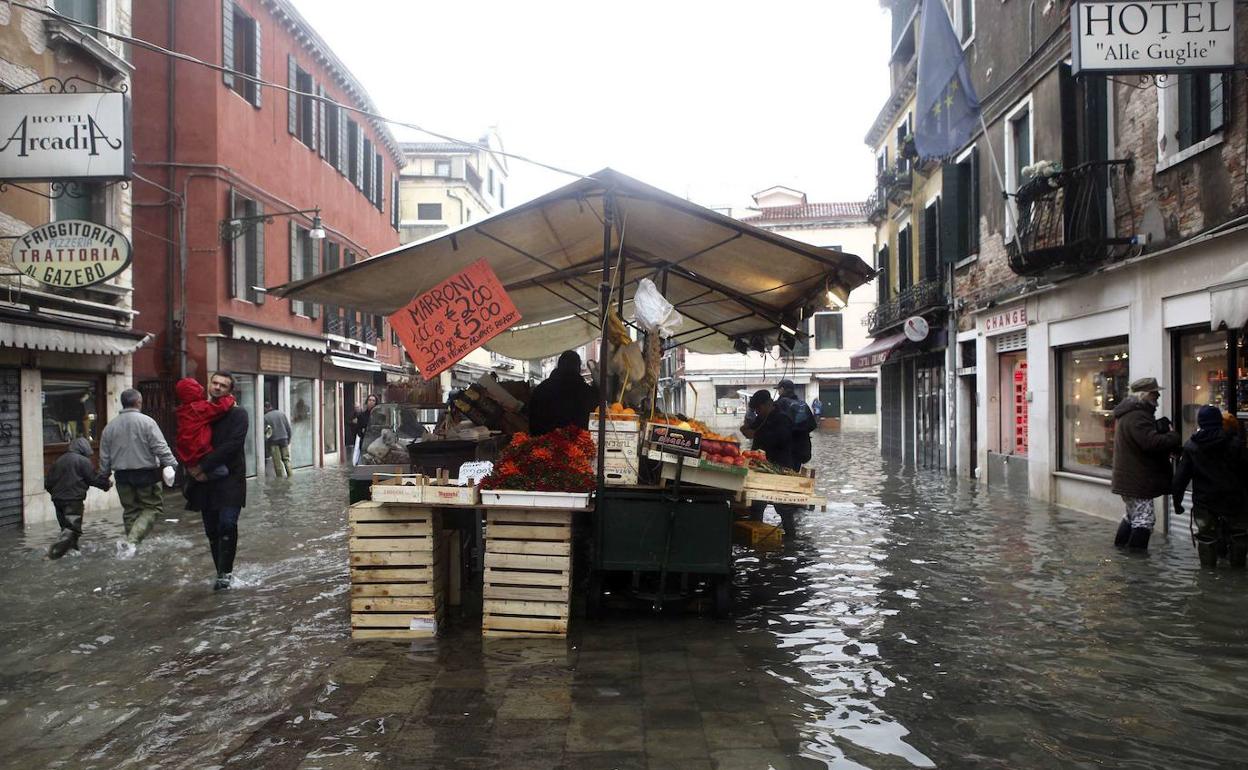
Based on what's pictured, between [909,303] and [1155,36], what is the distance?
14.8 metres

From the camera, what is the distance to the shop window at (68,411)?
44.6ft

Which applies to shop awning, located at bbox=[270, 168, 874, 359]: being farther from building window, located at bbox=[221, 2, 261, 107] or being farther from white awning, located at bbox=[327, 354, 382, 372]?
white awning, located at bbox=[327, 354, 382, 372]

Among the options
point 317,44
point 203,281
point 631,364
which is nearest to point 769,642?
point 631,364

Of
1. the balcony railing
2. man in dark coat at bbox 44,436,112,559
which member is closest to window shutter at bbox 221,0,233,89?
man in dark coat at bbox 44,436,112,559

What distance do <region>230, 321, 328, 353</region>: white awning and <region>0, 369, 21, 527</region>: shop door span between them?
6482 mm

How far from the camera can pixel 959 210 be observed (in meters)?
18.5

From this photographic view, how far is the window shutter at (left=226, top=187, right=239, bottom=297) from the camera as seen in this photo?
19.2 meters

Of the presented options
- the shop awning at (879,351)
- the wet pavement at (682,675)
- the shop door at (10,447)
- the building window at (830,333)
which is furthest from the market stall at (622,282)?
the building window at (830,333)

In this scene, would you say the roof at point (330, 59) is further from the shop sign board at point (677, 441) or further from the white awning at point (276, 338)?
the shop sign board at point (677, 441)

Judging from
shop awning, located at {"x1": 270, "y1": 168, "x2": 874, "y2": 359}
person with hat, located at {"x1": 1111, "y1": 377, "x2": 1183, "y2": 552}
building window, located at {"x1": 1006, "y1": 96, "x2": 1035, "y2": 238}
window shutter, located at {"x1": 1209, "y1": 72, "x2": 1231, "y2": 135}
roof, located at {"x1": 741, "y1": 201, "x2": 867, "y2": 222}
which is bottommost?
person with hat, located at {"x1": 1111, "y1": 377, "x2": 1183, "y2": 552}

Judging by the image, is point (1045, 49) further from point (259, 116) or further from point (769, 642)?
point (259, 116)

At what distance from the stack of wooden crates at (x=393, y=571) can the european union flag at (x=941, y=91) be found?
10609mm

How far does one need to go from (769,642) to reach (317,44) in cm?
2270

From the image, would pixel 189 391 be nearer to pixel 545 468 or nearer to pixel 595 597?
pixel 545 468
